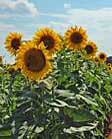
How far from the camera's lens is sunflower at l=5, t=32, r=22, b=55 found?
6482mm

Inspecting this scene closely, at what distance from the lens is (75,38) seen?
7383 mm

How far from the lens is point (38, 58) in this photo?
4.59m

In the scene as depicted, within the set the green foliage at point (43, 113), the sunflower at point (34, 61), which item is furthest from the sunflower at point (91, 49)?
the sunflower at point (34, 61)

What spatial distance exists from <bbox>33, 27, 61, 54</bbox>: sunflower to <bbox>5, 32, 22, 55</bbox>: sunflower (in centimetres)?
72

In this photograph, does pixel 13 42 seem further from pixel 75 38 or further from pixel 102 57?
pixel 102 57

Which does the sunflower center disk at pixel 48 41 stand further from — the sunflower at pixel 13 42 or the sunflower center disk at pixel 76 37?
the sunflower center disk at pixel 76 37

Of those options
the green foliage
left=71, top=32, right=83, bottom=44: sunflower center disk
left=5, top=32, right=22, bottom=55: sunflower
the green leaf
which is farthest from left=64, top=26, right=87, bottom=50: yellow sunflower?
the green leaf

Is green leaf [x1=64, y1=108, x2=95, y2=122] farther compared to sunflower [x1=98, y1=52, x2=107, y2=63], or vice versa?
sunflower [x1=98, y1=52, x2=107, y2=63]

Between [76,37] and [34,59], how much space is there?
114 inches

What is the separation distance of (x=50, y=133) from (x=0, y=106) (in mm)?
817

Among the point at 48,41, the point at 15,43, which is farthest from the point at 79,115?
the point at 15,43

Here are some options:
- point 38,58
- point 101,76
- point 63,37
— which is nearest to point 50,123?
point 38,58

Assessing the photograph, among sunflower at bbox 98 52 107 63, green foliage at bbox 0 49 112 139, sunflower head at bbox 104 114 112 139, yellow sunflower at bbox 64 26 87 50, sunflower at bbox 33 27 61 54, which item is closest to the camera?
green foliage at bbox 0 49 112 139

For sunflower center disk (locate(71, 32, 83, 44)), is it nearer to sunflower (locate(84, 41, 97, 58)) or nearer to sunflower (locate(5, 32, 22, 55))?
sunflower (locate(5, 32, 22, 55))
